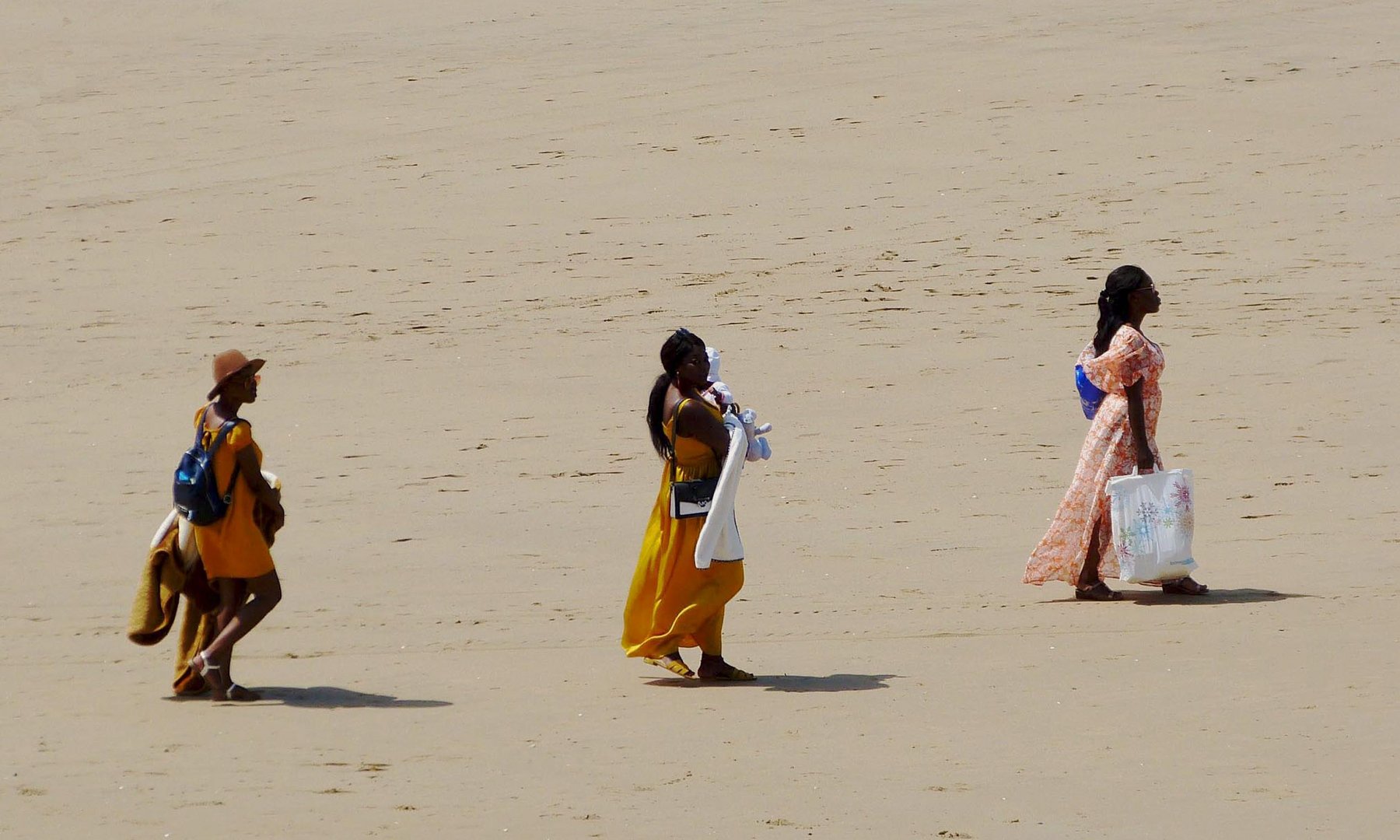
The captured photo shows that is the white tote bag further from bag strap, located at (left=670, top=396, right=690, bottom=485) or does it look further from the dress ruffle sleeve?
bag strap, located at (left=670, top=396, right=690, bottom=485)

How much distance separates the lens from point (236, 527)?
7.89 m

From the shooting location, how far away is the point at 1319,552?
10469 mm

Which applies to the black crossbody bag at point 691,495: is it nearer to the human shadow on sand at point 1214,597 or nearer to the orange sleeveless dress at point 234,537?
the orange sleeveless dress at point 234,537

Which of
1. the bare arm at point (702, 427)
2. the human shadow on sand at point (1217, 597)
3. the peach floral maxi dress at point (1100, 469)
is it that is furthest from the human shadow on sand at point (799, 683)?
the human shadow on sand at point (1217, 597)

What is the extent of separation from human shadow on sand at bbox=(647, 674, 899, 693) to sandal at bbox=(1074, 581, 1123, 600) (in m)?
1.66

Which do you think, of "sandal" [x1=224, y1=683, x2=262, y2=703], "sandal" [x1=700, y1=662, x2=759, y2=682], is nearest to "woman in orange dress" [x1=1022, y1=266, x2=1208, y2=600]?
"sandal" [x1=700, y1=662, x2=759, y2=682]

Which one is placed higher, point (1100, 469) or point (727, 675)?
point (1100, 469)

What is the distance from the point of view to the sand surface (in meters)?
7.25

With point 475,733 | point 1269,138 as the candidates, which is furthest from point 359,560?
point 1269,138

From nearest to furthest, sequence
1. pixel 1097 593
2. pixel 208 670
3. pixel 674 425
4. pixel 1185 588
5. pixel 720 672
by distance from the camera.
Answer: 1. pixel 208 670
2. pixel 674 425
3. pixel 720 672
4. pixel 1185 588
5. pixel 1097 593

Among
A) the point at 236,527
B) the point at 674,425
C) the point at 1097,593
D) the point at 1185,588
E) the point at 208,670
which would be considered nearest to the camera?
the point at 236,527

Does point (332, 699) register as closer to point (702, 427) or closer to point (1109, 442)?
point (702, 427)

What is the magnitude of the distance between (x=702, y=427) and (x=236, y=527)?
1.88m

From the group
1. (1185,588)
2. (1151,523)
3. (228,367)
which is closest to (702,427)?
(228,367)
